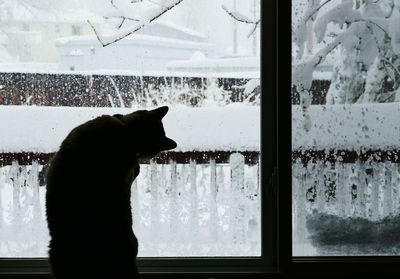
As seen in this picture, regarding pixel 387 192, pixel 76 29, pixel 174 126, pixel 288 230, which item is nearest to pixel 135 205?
pixel 174 126

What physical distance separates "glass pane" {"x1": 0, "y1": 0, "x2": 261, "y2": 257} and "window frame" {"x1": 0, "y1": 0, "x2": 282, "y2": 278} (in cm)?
4

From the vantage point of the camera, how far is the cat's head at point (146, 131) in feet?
5.67

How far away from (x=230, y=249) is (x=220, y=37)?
2.51ft

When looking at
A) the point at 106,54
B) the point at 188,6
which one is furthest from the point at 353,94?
the point at 106,54

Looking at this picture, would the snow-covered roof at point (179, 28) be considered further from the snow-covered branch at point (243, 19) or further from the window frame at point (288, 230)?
the window frame at point (288, 230)

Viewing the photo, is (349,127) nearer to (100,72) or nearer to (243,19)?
(243,19)

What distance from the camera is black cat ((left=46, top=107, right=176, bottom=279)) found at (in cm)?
159

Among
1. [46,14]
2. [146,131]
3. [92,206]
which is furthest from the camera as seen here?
[46,14]

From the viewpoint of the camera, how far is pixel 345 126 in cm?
205

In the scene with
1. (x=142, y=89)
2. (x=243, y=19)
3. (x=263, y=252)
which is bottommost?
(x=263, y=252)

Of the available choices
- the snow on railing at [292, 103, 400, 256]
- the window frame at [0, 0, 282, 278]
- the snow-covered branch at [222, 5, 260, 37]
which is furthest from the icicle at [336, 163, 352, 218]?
Answer: the snow-covered branch at [222, 5, 260, 37]

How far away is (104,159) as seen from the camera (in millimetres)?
Answer: 1633

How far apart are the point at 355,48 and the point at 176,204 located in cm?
83

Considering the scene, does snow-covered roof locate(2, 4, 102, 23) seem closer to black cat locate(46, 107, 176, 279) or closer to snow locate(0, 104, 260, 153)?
snow locate(0, 104, 260, 153)
